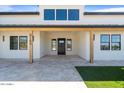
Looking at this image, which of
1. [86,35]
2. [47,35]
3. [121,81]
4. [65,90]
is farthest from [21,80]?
[47,35]

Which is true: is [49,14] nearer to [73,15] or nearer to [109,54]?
[73,15]

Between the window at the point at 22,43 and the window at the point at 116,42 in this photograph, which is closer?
the window at the point at 116,42

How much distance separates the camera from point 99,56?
20.0 metres

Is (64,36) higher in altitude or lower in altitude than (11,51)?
higher

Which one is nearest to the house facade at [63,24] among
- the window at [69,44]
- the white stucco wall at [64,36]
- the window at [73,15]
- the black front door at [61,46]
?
the window at [73,15]

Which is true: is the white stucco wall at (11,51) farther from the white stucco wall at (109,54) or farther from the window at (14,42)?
the white stucco wall at (109,54)

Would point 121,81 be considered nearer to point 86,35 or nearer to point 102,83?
point 102,83

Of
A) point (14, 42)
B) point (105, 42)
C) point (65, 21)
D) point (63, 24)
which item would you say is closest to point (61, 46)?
point (65, 21)

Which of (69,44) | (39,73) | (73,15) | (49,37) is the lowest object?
(39,73)

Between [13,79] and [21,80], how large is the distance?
50 cm

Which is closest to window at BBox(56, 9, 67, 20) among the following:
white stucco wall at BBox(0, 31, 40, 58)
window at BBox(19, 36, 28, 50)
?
white stucco wall at BBox(0, 31, 40, 58)

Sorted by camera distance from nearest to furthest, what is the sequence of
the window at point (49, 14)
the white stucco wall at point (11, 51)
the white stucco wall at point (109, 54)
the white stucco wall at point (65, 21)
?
the white stucco wall at point (109, 54)
the white stucco wall at point (11, 51)
the white stucco wall at point (65, 21)
the window at point (49, 14)

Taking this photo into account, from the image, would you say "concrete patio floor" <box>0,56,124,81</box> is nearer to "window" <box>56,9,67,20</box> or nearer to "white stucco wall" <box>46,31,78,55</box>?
"window" <box>56,9,67,20</box>

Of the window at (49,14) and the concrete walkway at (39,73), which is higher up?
the window at (49,14)
